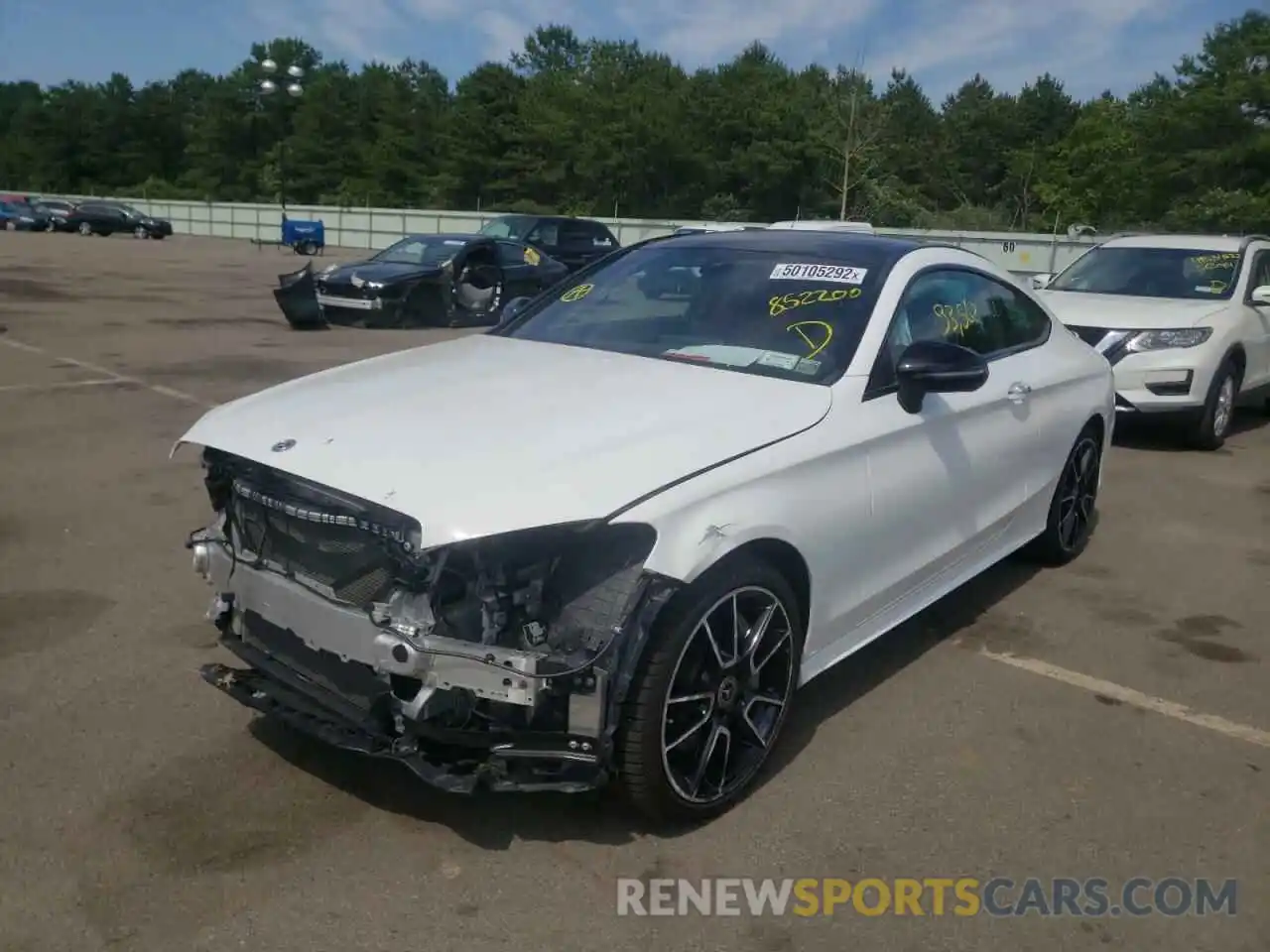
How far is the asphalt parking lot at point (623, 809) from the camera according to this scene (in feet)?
9.64

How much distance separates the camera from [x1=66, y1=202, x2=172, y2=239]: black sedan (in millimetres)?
48625

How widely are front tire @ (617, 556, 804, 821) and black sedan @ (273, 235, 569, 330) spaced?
13028mm

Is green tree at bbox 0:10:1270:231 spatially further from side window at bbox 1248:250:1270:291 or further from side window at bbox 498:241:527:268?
side window at bbox 1248:250:1270:291

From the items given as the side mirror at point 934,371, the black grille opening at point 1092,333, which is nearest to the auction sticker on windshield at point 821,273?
the side mirror at point 934,371

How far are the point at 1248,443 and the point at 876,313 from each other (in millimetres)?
7039

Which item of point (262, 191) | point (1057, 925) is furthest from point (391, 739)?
point (262, 191)

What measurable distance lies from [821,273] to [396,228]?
45.9 m

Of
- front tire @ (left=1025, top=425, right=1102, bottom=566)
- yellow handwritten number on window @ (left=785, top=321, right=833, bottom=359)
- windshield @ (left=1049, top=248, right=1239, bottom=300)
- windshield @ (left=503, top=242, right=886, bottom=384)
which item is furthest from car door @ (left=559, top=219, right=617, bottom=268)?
yellow handwritten number on window @ (left=785, top=321, right=833, bottom=359)

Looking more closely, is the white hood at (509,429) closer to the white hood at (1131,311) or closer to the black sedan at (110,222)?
the white hood at (1131,311)

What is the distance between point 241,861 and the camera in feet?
10.2

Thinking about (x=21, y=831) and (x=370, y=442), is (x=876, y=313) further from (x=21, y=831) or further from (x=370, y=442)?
(x=21, y=831)

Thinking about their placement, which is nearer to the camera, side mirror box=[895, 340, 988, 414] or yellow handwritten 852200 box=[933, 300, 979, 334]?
side mirror box=[895, 340, 988, 414]

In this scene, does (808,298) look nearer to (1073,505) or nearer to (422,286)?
(1073,505)

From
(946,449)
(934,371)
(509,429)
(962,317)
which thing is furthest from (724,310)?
(509,429)
